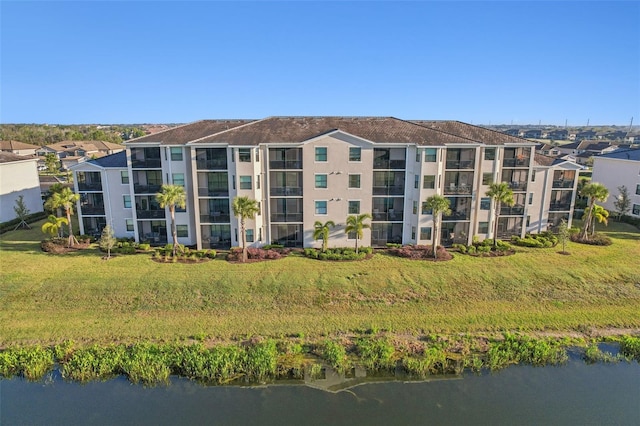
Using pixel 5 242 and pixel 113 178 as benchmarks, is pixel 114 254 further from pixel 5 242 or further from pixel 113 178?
pixel 5 242

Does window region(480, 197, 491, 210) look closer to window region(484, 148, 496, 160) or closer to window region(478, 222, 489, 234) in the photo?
window region(478, 222, 489, 234)

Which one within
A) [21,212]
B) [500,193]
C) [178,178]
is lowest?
[21,212]

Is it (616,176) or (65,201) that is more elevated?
(616,176)

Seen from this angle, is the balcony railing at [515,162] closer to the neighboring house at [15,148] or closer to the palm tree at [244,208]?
the palm tree at [244,208]

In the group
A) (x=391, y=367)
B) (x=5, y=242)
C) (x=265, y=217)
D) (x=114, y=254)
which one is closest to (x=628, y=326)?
(x=391, y=367)

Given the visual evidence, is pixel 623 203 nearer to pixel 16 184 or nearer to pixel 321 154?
pixel 321 154

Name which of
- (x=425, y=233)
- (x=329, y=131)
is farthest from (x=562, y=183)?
(x=329, y=131)

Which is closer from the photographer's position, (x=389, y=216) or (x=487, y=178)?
(x=389, y=216)

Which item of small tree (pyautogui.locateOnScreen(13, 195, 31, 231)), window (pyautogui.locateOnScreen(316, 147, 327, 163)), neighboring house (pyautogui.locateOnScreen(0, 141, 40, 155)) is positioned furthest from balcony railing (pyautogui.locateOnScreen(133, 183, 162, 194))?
neighboring house (pyautogui.locateOnScreen(0, 141, 40, 155))

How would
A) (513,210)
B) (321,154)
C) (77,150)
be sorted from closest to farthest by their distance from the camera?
(321,154) < (513,210) < (77,150)
